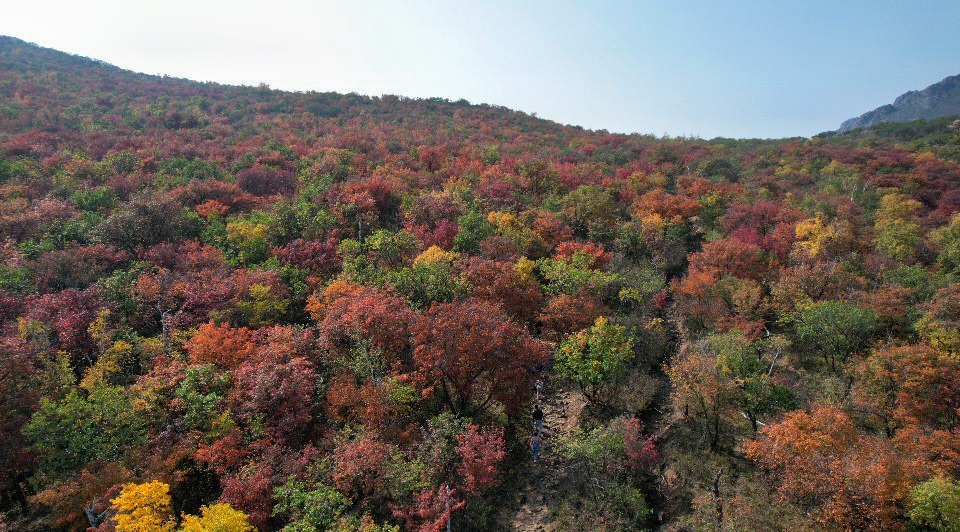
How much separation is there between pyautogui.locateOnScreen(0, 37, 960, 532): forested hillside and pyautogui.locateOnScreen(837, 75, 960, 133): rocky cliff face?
7655cm

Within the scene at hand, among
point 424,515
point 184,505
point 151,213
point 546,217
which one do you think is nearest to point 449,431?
point 424,515

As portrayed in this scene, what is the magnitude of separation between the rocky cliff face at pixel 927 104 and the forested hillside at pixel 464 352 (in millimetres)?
76546

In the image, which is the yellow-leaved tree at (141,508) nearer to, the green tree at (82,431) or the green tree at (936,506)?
the green tree at (82,431)

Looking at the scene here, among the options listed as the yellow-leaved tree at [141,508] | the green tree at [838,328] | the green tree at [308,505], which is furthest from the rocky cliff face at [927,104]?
the yellow-leaved tree at [141,508]

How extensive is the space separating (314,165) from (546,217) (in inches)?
1036

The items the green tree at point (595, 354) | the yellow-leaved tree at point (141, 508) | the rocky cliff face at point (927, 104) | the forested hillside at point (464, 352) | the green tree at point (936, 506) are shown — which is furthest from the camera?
the rocky cliff face at point (927, 104)

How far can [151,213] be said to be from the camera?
31359mm

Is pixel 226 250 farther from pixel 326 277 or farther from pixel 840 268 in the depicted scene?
pixel 840 268

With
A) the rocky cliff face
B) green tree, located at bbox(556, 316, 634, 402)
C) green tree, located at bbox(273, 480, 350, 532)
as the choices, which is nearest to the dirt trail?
green tree, located at bbox(556, 316, 634, 402)

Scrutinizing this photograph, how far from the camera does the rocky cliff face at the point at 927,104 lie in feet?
307

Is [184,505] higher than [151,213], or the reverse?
[151,213]

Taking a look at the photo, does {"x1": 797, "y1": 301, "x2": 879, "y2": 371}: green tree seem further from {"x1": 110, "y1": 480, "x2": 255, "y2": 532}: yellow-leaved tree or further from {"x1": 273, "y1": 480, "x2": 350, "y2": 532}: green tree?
{"x1": 110, "y1": 480, "x2": 255, "y2": 532}: yellow-leaved tree

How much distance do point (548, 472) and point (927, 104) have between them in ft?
441

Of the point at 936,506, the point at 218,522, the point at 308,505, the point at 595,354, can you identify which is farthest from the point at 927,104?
the point at 218,522
